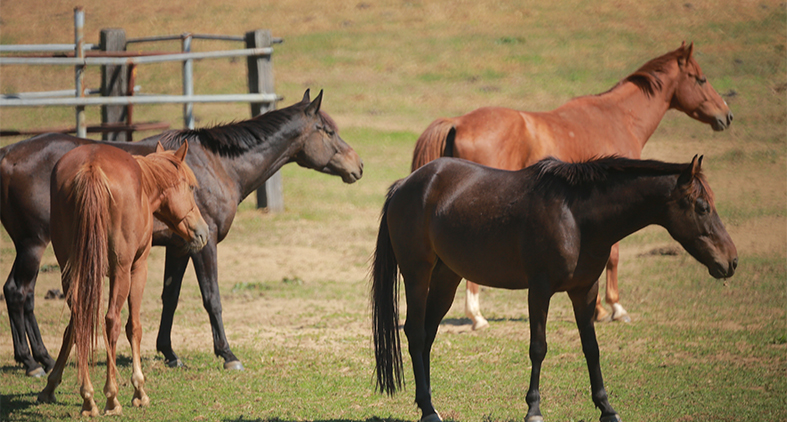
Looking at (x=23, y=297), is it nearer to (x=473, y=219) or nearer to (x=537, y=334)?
(x=473, y=219)

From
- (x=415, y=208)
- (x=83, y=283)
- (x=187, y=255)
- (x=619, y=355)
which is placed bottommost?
(x=619, y=355)

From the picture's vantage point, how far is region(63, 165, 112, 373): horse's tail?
13.5ft

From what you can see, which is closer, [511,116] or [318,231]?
[511,116]

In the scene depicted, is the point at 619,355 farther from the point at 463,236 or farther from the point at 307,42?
the point at 307,42

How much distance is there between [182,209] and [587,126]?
184 inches

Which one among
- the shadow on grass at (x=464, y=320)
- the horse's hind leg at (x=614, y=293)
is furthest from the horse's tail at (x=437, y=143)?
the horse's hind leg at (x=614, y=293)

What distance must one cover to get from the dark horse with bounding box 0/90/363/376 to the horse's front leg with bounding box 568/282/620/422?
2881mm

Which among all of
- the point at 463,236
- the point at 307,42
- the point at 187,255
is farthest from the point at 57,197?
the point at 307,42

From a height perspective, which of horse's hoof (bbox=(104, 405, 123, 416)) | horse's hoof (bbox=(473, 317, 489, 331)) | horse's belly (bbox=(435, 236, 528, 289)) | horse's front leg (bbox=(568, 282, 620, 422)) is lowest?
horse's hoof (bbox=(473, 317, 489, 331))

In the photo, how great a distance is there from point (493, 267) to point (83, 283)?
2452 mm

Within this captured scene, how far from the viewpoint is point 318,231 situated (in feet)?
38.4

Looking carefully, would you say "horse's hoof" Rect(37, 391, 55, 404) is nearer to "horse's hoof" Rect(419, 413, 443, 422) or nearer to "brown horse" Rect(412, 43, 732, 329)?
"horse's hoof" Rect(419, 413, 443, 422)

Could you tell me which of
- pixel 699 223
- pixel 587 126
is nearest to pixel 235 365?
pixel 699 223

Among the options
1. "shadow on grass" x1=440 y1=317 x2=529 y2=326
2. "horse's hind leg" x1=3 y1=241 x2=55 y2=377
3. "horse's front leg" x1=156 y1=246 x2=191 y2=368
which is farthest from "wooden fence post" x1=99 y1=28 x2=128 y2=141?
"shadow on grass" x1=440 y1=317 x2=529 y2=326
